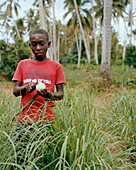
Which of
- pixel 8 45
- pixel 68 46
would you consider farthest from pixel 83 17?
pixel 68 46

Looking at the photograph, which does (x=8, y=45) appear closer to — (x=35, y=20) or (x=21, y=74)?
(x=21, y=74)

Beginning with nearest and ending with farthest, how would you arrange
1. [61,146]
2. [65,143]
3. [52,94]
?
[65,143] → [52,94] → [61,146]

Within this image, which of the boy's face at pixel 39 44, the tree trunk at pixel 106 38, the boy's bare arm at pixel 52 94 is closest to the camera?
the boy's bare arm at pixel 52 94

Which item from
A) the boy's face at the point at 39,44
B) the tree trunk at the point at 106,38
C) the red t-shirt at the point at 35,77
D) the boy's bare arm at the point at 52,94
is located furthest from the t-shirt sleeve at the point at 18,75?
the tree trunk at the point at 106,38

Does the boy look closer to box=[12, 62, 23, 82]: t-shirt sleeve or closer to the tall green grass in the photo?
box=[12, 62, 23, 82]: t-shirt sleeve

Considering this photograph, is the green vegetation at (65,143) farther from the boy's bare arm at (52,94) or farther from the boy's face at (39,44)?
the boy's face at (39,44)

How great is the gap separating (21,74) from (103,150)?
1.08m

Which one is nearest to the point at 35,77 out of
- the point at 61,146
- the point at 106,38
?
the point at 61,146

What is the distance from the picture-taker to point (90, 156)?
1.46 meters

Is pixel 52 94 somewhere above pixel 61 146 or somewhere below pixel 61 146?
above

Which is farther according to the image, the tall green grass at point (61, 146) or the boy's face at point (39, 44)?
the boy's face at point (39, 44)

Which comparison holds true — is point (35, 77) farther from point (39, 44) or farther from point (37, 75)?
point (39, 44)

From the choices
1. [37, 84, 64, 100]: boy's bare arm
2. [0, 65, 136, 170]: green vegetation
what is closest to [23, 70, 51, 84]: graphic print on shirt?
[37, 84, 64, 100]: boy's bare arm

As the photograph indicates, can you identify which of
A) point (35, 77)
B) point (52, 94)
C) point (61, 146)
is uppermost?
point (35, 77)
